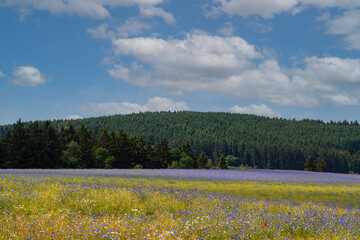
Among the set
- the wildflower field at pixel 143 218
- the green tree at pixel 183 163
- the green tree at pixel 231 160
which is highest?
the wildflower field at pixel 143 218

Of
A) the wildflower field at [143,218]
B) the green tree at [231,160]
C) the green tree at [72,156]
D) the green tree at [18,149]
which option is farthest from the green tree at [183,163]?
the green tree at [231,160]

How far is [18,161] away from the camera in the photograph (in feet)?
179

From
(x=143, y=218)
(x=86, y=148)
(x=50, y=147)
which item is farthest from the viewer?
(x=86, y=148)

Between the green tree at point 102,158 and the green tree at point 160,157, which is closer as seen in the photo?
the green tree at point 102,158

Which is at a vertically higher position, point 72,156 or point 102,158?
point 72,156

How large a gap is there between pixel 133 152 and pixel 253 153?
392ft

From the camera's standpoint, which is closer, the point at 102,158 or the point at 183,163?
the point at 102,158

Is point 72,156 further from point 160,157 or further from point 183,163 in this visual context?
Answer: point 183,163

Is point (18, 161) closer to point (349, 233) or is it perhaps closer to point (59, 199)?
point (59, 199)

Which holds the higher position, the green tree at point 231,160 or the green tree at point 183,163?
the green tree at point 183,163

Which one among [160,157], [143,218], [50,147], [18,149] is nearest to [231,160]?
[160,157]

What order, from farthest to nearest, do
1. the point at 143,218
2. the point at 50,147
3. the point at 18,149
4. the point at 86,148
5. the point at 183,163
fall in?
the point at 183,163 < the point at 86,148 < the point at 50,147 < the point at 18,149 < the point at 143,218

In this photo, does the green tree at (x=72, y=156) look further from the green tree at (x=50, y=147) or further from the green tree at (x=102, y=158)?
the green tree at (x=102, y=158)

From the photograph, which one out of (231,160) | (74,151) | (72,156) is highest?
(74,151)
